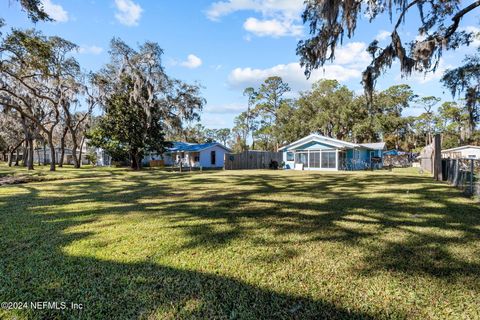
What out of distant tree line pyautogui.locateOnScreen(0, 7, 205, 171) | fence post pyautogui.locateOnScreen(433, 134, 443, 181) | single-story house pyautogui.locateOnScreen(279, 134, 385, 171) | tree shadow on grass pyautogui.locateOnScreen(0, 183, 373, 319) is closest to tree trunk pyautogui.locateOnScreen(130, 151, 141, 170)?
distant tree line pyautogui.locateOnScreen(0, 7, 205, 171)

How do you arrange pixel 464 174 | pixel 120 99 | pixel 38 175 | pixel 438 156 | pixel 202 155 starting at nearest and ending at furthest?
pixel 464 174, pixel 438 156, pixel 38 175, pixel 120 99, pixel 202 155

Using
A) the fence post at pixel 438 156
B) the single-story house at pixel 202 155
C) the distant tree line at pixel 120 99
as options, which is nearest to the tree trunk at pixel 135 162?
Result: the distant tree line at pixel 120 99

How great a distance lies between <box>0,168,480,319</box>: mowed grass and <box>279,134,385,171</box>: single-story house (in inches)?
622

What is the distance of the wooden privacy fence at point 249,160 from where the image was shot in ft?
74.9

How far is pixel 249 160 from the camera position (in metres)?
24.1

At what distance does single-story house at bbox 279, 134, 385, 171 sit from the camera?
20.7m

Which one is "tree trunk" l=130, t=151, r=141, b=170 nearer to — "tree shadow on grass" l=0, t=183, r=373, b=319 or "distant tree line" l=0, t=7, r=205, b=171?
"distant tree line" l=0, t=7, r=205, b=171

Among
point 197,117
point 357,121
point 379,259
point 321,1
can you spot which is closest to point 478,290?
point 379,259

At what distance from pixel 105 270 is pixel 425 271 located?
3438 mm

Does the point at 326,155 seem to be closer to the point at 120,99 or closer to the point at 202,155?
the point at 202,155

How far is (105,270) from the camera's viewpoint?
9.14 feet

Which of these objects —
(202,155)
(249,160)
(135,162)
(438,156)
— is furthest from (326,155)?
(135,162)

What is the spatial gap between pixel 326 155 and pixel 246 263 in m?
19.8

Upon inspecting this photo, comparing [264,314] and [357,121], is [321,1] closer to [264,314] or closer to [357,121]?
[264,314]
